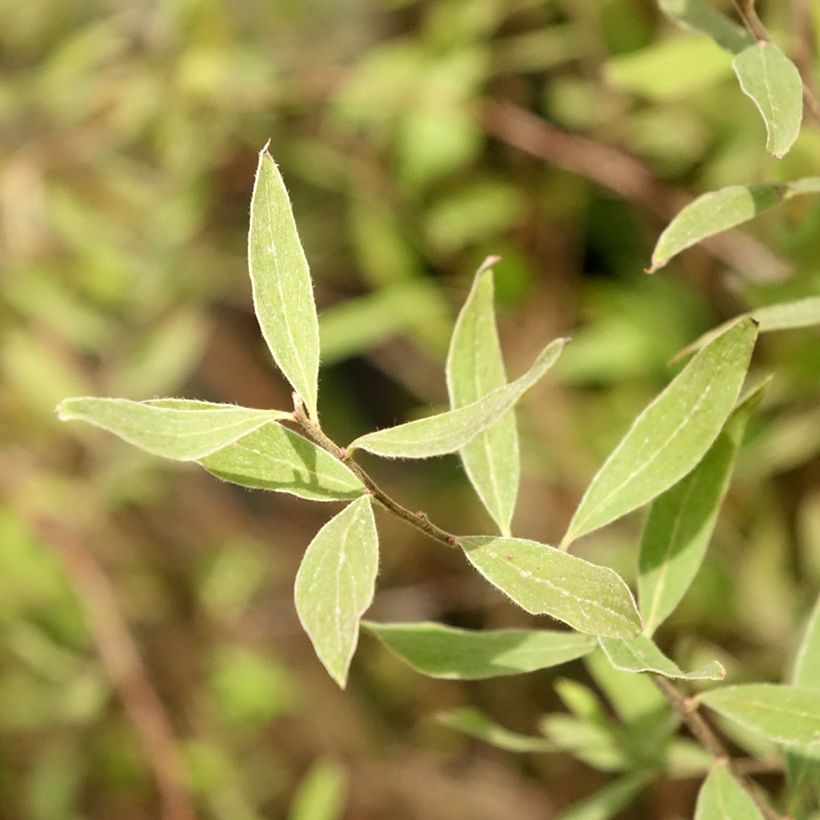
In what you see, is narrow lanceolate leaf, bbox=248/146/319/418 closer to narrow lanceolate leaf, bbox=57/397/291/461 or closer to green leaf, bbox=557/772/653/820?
narrow lanceolate leaf, bbox=57/397/291/461

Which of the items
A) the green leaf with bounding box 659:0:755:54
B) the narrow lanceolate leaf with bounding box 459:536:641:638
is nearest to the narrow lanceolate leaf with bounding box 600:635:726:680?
the narrow lanceolate leaf with bounding box 459:536:641:638

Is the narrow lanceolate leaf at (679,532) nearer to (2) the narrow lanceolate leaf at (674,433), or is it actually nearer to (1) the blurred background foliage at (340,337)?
(2) the narrow lanceolate leaf at (674,433)

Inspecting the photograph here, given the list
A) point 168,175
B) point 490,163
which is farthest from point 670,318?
point 168,175

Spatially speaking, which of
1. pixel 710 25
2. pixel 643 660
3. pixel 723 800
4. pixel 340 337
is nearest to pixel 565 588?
pixel 643 660

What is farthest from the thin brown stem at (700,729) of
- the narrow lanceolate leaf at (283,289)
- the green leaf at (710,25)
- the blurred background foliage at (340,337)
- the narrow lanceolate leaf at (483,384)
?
the blurred background foliage at (340,337)

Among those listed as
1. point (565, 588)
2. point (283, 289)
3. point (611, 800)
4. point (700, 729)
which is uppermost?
point (283, 289)

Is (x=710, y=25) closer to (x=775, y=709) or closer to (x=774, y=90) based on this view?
(x=774, y=90)
